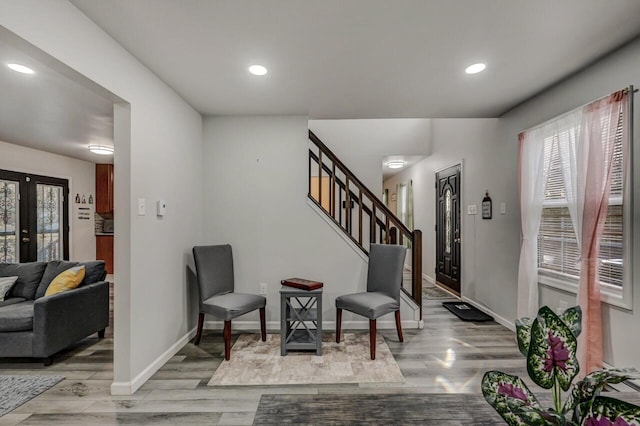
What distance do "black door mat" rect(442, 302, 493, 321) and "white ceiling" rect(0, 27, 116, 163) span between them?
4.30 metres

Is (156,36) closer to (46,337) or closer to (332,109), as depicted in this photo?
(332,109)

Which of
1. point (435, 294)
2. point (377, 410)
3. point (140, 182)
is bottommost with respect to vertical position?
point (435, 294)

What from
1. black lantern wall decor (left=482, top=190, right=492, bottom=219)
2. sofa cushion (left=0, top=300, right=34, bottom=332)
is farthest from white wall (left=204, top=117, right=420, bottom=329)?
black lantern wall decor (left=482, top=190, right=492, bottom=219)

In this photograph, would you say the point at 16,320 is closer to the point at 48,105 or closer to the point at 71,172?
the point at 48,105

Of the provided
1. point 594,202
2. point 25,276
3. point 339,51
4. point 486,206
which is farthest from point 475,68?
point 25,276

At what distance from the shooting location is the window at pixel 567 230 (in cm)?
227

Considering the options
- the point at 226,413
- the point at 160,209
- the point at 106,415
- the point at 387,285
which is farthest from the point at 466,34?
the point at 106,415

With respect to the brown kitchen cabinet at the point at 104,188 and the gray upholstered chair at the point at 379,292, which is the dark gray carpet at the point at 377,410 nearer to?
the gray upholstered chair at the point at 379,292

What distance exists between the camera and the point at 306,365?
8.86 ft

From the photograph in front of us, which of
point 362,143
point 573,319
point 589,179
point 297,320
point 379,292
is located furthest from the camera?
point 362,143

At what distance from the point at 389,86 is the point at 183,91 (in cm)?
194

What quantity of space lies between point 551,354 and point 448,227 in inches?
202

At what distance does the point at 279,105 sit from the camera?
128 inches

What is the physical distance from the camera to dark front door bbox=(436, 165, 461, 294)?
4.96 m
